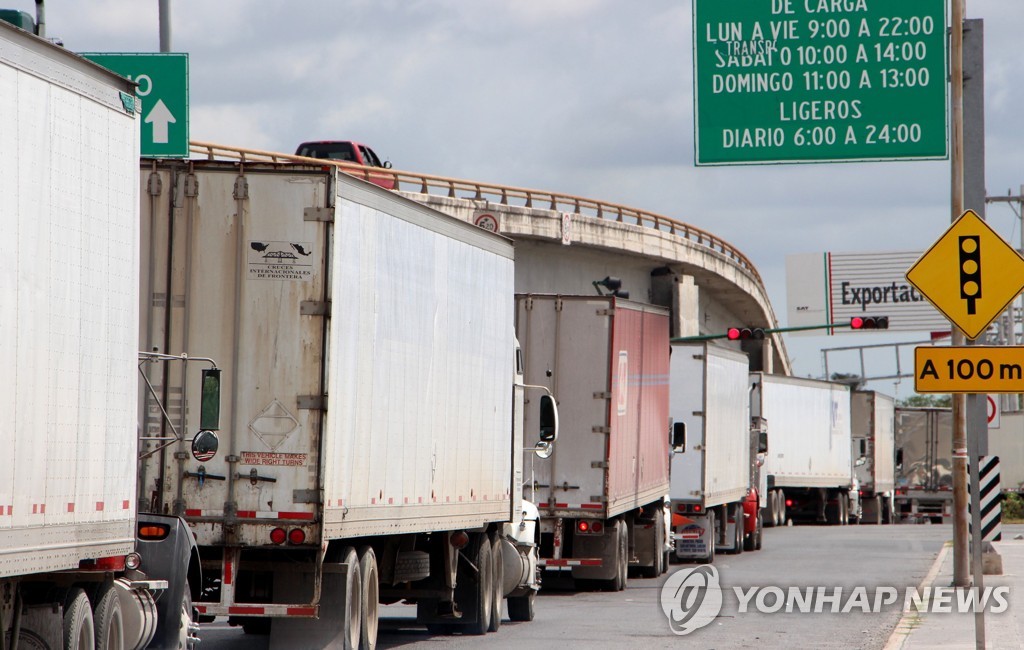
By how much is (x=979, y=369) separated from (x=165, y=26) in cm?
1029

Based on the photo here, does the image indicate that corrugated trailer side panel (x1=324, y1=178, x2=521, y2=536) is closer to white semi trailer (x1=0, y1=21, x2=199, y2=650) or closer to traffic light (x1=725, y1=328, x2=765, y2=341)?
white semi trailer (x1=0, y1=21, x2=199, y2=650)

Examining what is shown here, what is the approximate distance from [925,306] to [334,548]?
80.9 m

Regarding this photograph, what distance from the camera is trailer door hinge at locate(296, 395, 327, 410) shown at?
1224 centimetres

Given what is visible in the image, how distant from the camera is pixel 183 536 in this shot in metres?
11.5

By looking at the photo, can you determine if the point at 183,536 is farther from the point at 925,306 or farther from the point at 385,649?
the point at 925,306

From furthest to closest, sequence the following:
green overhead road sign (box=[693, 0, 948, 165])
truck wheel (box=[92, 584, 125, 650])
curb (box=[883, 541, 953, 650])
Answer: green overhead road sign (box=[693, 0, 948, 165]) < curb (box=[883, 541, 953, 650]) < truck wheel (box=[92, 584, 125, 650])

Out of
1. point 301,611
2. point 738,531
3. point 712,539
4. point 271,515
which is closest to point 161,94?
point 271,515

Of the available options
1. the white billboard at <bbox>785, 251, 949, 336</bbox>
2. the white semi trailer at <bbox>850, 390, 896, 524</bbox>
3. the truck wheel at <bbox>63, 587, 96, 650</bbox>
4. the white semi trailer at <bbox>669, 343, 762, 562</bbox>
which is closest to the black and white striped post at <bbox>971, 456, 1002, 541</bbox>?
the truck wheel at <bbox>63, 587, 96, 650</bbox>

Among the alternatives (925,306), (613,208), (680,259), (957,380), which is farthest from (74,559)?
(925,306)

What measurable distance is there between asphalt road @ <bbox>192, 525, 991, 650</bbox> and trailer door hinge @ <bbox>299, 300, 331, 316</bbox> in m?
4.30

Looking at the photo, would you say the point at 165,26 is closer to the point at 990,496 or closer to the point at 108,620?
the point at 108,620

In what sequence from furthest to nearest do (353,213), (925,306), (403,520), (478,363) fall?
(925,306), (478,363), (403,520), (353,213)

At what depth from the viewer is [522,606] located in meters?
18.4

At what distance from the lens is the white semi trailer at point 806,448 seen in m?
43.0
